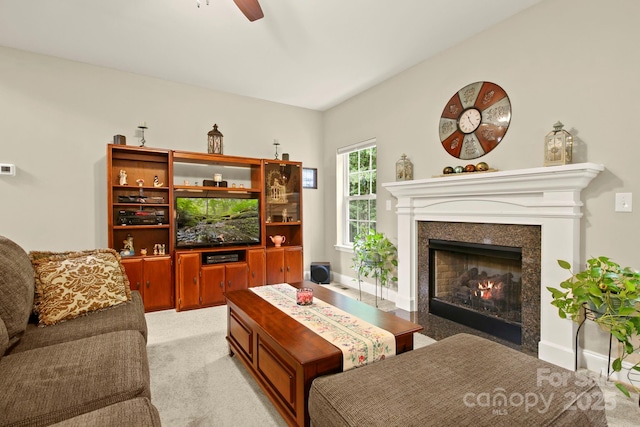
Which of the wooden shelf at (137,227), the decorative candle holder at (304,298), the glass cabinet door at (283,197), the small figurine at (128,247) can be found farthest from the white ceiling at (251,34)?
the decorative candle holder at (304,298)

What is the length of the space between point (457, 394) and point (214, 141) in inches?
147

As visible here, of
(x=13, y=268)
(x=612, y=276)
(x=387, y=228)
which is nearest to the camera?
(x=13, y=268)

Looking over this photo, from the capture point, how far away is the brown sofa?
1066 millimetres

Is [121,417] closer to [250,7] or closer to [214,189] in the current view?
[250,7]

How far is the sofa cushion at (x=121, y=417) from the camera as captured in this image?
98 centimetres

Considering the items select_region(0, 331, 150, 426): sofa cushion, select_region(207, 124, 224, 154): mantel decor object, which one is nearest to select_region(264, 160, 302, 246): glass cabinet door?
select_region(207, 124, 224, 154): mantel decor object

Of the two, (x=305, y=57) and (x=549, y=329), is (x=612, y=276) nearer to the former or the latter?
(x=549, y=329)

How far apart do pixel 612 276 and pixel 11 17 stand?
193 inches

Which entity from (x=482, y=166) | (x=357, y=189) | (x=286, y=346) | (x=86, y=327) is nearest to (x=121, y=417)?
(x=286, y=346)

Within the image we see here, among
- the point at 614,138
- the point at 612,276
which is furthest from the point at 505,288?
the point at 614,138

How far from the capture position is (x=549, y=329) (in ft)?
7.31

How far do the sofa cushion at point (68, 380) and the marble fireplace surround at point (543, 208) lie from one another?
8.55 ft

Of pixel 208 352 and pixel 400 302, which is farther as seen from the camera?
pixel 400 302

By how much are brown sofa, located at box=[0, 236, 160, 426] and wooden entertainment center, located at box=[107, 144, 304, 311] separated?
1.60 meters
